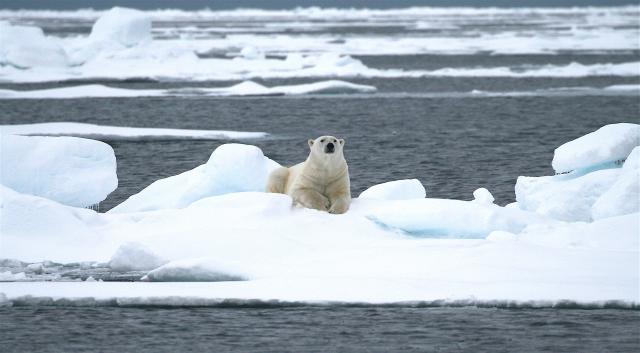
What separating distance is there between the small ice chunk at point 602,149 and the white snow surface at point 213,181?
2.38 meters

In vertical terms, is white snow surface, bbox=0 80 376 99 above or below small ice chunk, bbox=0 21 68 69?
below

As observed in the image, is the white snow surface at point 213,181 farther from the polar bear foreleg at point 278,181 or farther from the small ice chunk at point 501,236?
the small ice chunk at point 501,236

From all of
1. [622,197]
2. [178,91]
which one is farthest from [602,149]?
[178,91]

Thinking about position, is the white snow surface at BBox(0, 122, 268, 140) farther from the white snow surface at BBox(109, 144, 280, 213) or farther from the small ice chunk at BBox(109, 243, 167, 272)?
the small ice chunk at BBox(109, 243, 167, 272)

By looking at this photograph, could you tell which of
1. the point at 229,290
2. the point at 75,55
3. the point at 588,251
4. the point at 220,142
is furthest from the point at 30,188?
the point at 75,55

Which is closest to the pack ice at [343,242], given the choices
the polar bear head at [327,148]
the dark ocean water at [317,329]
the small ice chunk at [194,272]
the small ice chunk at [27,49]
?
the small ice chunk at [194,272]

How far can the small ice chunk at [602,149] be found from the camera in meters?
9.30

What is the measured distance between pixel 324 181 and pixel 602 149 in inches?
83.9

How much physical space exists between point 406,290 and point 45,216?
113 inches

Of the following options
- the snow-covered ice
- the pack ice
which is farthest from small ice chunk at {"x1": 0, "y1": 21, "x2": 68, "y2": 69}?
the snow-covered ice

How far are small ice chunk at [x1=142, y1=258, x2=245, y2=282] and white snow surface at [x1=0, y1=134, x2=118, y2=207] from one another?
7.78ft

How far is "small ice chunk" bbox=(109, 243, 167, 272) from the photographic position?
7.77 m

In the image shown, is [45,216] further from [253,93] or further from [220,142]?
[253,93]

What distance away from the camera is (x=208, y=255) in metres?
7.94
